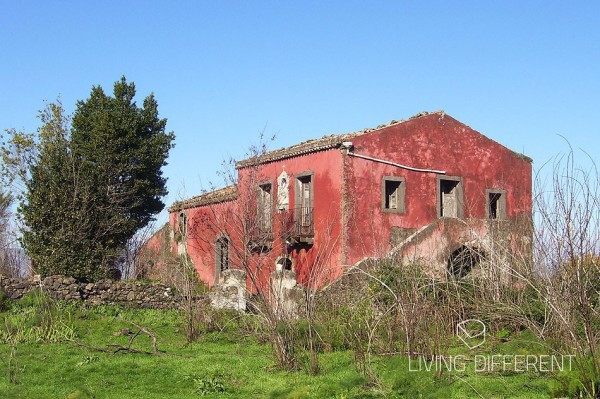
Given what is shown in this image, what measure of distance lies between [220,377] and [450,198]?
1400 cm

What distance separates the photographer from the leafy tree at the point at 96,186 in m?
22.1

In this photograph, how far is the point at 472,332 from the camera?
13250 mm

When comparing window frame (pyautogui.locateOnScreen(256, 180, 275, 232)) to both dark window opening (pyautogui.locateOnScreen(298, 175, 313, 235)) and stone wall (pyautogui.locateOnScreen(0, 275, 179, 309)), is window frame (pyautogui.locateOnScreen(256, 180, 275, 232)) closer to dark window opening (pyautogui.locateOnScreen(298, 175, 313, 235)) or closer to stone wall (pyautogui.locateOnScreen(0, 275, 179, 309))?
dark window opening (pyautogui.locateOnScreen(298, 175, 313, 235))

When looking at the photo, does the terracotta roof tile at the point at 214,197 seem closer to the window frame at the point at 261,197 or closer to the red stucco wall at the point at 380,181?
the red stucco wall at the point at 380,181

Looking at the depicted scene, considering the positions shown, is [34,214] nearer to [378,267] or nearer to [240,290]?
[240,290]

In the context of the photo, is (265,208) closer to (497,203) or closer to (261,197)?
(261,197)

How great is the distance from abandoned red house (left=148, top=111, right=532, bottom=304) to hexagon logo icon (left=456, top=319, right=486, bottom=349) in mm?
5590

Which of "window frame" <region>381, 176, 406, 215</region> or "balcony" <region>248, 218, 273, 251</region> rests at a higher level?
"window frame" <region>381, 176, 406, 215</region>

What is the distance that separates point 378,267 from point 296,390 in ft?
20.3

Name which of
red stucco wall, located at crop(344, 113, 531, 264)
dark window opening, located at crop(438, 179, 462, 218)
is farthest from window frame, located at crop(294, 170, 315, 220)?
dark window opening, located at crop(438, 179, 462, 218)

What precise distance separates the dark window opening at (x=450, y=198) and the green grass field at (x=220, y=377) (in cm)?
1064

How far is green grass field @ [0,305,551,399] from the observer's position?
30.1 ft

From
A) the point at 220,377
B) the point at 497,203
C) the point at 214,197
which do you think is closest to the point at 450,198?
the point at 497,203

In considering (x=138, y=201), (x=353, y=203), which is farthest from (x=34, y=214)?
(x=353, y=203)
